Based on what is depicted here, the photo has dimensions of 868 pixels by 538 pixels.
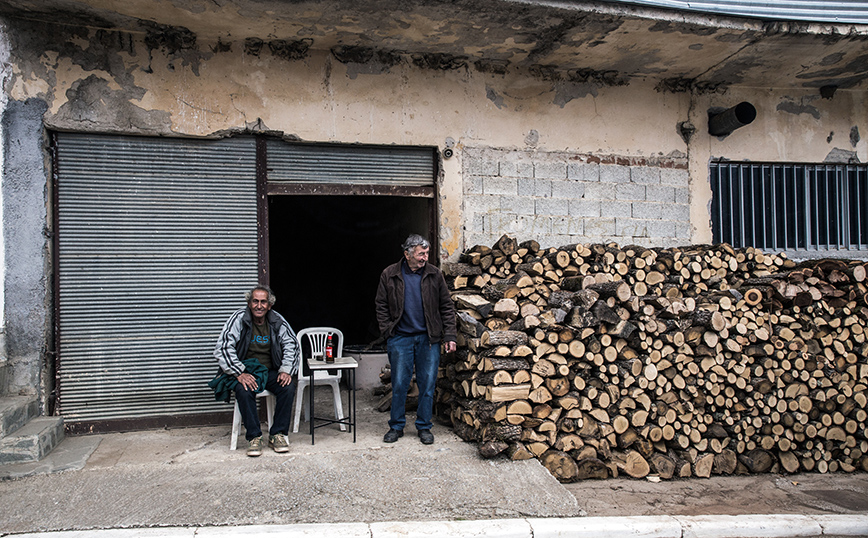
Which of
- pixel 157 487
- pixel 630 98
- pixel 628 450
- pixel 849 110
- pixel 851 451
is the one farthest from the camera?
pixel 849 110

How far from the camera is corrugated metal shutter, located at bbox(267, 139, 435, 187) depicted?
6.59 m

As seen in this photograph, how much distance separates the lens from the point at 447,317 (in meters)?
5.76

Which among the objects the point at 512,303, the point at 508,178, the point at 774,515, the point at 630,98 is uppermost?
the point at 630,98

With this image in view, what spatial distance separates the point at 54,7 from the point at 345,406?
4.96m

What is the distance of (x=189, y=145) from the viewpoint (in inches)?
249

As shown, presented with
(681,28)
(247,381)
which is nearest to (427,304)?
(247,381)

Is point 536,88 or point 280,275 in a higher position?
point 536,88

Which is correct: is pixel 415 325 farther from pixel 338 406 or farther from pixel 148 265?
pixel 148 265

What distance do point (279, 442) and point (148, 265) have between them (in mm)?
2463

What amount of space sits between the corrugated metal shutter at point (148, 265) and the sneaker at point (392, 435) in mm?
1953

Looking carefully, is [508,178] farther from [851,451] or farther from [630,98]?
[851,451]

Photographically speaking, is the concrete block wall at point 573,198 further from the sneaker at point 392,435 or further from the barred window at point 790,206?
the sneaker at point 392,435

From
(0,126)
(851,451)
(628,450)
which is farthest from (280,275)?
(851,451)

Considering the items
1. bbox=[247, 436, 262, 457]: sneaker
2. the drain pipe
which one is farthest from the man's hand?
the drain pipe
